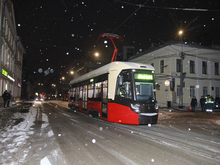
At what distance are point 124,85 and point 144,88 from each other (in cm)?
101

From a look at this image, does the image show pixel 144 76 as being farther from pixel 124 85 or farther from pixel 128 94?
pixel 128 94

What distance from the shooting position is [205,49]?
3036cm

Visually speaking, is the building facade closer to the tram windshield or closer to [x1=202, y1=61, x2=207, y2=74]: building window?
the tram windshield

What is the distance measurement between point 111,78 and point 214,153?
5968mm

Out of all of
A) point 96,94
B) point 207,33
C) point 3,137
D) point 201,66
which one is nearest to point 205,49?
point 201,66

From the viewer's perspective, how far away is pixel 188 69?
29.9m

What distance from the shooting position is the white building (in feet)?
94.2

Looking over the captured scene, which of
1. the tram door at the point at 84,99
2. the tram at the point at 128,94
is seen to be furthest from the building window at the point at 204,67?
the tram at the point at 128,94

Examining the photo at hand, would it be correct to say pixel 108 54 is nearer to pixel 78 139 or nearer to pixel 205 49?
pixel 205 49

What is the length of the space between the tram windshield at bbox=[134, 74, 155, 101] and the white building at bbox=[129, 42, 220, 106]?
1969 cm

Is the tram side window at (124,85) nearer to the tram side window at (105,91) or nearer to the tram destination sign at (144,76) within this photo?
the tram destination sign at (144,76)

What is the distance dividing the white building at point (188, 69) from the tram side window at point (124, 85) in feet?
66.2

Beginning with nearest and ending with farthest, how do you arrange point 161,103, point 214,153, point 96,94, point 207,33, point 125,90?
point 214,153 → point 125,90 → point 96,94 → point 161,103 → point 207,33

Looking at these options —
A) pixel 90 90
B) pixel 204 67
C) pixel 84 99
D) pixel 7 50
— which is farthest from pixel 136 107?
pixel 204 67
